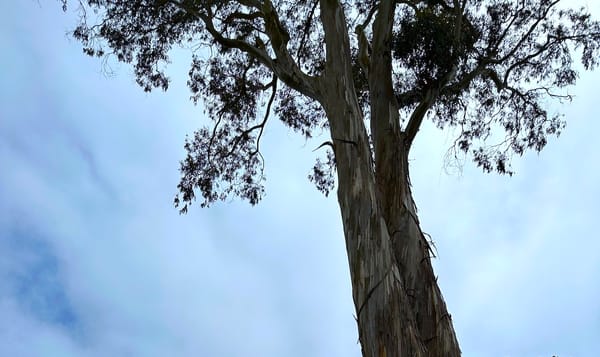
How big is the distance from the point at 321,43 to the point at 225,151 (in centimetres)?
213

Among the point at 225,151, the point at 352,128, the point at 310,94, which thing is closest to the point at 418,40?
the point at 310,94

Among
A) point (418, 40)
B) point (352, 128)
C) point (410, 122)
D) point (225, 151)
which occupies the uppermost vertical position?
point (225, 151)

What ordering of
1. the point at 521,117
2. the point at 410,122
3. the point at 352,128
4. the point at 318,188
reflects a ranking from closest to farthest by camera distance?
the point at 352,128 → the point at 410,122 → the point at 521,117 → the point at 318,188

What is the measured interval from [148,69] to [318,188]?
124 inches

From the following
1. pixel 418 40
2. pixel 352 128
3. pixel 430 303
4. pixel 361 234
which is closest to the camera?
pixel 361 234

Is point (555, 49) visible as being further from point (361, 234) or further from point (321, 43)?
point (361, 234)

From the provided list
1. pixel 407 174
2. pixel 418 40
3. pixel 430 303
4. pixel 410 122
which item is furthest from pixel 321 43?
pixel 430 303

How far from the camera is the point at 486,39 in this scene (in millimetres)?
7715

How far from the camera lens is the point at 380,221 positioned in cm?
381

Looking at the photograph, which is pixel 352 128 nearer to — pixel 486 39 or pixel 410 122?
pixel 410 122

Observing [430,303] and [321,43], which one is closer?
[430,303]

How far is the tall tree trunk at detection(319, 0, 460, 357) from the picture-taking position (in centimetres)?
338

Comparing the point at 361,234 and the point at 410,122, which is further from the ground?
the point at 410,122

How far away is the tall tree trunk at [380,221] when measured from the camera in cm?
338
